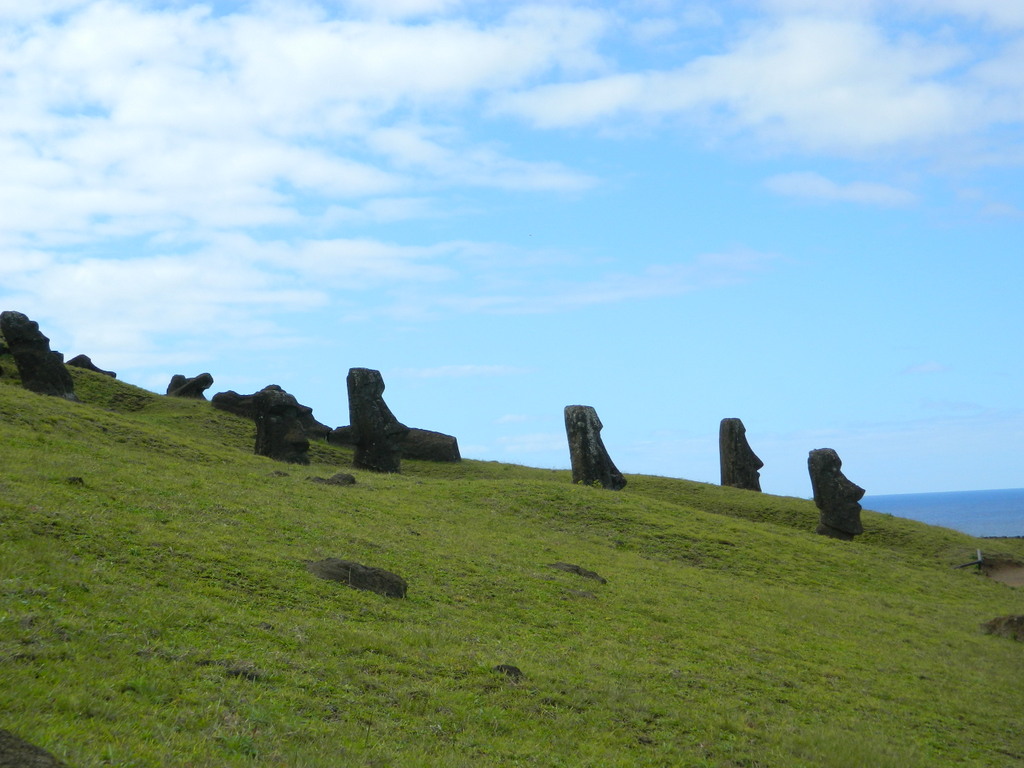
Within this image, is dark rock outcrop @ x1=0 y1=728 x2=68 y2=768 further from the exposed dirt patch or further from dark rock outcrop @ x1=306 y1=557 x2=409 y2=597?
the exposed dirt patch

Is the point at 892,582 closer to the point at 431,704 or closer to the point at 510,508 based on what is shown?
the point at 510,508

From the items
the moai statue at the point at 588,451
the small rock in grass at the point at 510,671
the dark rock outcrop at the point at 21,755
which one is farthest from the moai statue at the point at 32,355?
the dark rock outcrop at the point at 21,755

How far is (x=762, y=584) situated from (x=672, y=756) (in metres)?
16.4

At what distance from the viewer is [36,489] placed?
17125 millimetres

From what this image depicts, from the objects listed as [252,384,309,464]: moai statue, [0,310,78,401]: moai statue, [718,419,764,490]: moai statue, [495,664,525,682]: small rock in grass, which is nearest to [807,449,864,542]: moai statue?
[718,419,764,490]: moai statue

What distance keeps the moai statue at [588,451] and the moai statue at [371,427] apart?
7089 millimetres

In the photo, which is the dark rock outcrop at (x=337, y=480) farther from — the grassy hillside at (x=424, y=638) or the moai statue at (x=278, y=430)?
the moai statue at (x=278, y=430)

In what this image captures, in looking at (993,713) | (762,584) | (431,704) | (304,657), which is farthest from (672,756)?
(762,584)

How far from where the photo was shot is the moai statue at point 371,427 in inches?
1555

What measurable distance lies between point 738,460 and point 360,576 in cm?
3480

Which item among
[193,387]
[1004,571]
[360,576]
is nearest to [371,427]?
[193,387]

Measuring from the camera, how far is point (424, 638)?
1406 centimetres

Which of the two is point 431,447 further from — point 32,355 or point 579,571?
point 579,571

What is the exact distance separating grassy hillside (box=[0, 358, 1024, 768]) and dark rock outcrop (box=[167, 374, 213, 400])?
22185 mm
